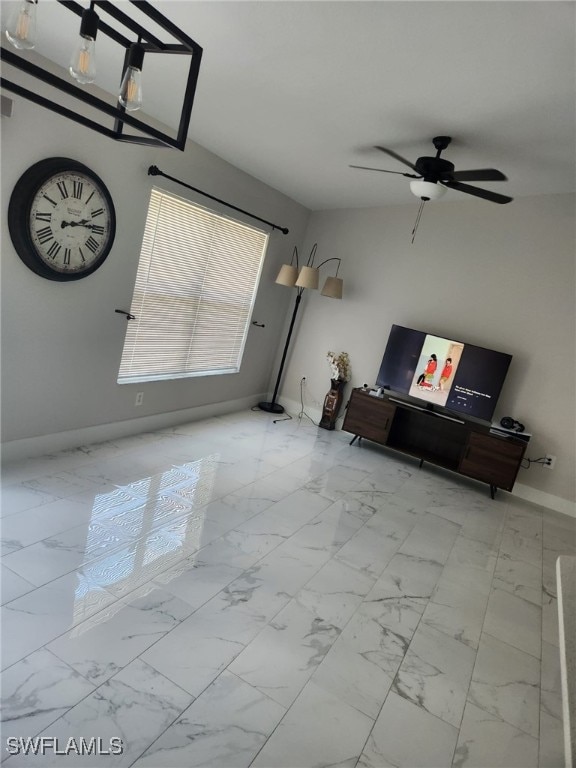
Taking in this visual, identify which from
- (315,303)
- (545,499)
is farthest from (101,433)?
(545,499)

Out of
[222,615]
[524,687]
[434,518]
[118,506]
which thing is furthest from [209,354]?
[524,687]

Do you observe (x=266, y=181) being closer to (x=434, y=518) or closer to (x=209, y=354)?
(x=209, y=354)

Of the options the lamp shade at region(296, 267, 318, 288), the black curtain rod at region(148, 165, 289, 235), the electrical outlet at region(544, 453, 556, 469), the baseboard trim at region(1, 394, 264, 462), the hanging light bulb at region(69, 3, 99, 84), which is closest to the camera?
the hanging light bulb at region(69, 3, 99, 84)

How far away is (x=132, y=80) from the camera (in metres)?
1.13

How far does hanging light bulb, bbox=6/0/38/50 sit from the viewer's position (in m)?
0.97

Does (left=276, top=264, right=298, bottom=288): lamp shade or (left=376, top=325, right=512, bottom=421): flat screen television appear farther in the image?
(left=276, top=264, right=298, bottom=288): lamp shade

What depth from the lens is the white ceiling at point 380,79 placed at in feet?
6.46

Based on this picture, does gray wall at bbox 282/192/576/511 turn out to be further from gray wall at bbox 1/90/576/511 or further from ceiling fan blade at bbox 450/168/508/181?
ceiling fan blade at bbox 450/168/508/181

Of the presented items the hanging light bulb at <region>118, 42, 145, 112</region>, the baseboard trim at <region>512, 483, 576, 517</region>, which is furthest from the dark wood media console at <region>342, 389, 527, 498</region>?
the hanging light bulb at <region>118, 42, 145, 112</region>

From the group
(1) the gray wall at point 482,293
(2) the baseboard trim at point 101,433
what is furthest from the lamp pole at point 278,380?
(2) the baseboard trim at point 101,433

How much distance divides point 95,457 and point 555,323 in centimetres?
409

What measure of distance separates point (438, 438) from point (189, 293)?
2.92 meters

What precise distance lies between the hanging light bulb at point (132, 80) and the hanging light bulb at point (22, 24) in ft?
0.68

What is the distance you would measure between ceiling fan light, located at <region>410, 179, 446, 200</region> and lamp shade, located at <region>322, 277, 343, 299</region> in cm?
202
